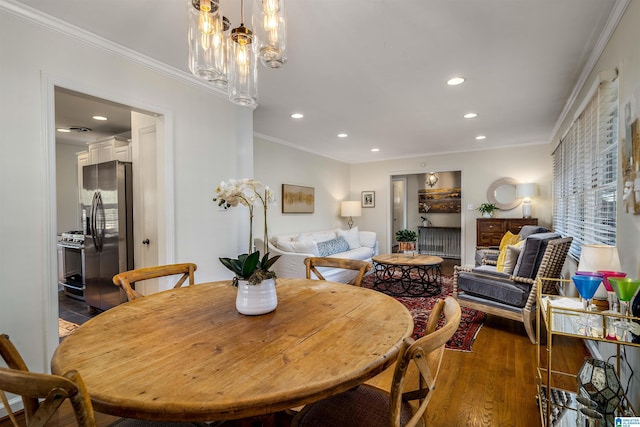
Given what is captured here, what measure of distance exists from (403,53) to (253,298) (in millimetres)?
2196

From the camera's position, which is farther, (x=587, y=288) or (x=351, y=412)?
(x=587, y=288)

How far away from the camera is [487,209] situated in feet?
18.9

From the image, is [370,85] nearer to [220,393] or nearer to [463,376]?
[463,376]

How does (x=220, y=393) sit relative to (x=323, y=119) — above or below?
below

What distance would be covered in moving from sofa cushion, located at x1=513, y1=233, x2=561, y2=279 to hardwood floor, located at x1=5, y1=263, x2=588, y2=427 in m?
0.62

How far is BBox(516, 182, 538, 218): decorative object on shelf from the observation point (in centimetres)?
545

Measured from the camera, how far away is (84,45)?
2172mm

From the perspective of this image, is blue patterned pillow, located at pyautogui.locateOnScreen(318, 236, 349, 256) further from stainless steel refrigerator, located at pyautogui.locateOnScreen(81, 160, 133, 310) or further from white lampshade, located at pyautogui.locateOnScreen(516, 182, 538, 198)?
white lampshade, located at pyautogui.locateOnScreen(516, 182, 538, 198)

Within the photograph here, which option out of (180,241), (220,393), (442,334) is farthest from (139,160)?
(442,334)

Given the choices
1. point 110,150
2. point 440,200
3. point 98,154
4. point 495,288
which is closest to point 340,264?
point 495,288

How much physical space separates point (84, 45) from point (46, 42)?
0.22m

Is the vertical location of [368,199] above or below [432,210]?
above

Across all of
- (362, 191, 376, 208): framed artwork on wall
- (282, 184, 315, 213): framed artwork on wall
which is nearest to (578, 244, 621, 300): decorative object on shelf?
(282, 184, 315, 213): framed artwork on wall

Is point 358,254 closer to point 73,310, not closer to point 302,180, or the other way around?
point 302,180
